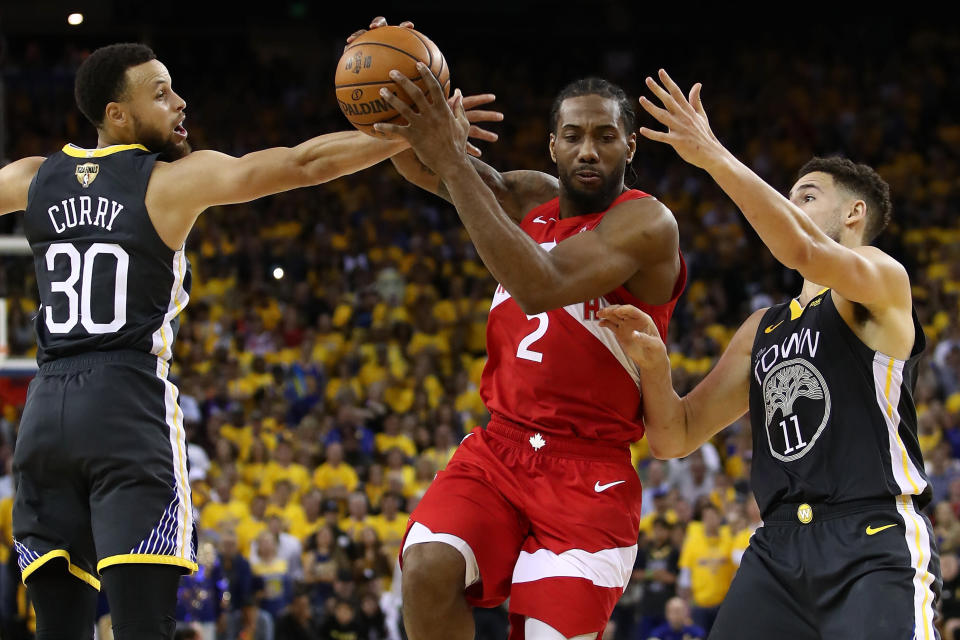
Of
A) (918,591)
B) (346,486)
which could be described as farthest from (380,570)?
(918,591)

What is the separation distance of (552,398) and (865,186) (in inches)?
56.0

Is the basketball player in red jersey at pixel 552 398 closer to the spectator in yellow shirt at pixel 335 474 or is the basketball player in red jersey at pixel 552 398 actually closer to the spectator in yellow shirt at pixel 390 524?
the spectator in yellow shirt at pixel 390 524

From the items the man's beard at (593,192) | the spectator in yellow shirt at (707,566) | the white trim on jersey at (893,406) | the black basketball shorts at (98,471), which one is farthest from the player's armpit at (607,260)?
the spectator in yellow shirt at (707,566)

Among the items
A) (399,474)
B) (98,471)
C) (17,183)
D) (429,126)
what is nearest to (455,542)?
(98,471)

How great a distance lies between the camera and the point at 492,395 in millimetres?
4520

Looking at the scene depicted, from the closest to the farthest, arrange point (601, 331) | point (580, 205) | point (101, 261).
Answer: point (101, 261)
point (601, 331)
point (580, 205)

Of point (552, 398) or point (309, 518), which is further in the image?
point (309, 518)

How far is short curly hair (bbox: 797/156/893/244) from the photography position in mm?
4570

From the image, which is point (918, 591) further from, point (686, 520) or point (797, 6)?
point (797, 6)

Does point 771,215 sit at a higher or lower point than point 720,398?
higher

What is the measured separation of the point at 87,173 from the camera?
410 centimetres

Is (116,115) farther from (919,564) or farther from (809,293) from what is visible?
(919,564)

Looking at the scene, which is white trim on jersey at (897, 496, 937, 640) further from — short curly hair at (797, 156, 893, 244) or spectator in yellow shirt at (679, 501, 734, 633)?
spectator in yellow shirt at (679, 501, 734, 633)

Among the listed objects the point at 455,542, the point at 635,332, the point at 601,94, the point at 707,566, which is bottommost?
the point at 707,566
